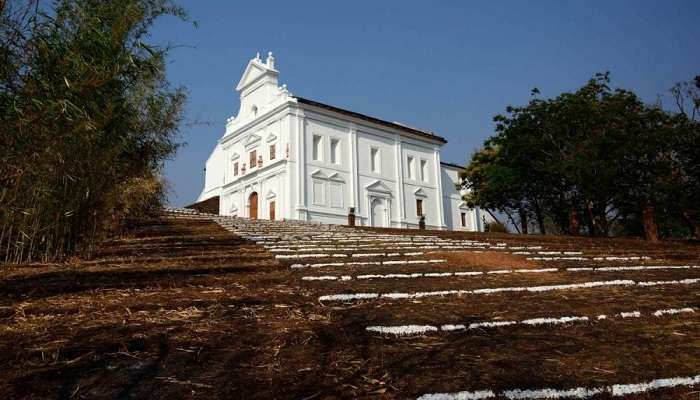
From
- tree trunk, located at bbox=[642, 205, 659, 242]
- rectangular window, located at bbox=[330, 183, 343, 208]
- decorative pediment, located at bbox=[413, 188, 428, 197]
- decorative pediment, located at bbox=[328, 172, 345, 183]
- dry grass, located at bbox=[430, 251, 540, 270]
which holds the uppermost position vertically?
decorative pediment, located at bbox=[328, 172, 345, 183]

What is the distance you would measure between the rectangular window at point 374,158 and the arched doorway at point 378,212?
2068 millimetres

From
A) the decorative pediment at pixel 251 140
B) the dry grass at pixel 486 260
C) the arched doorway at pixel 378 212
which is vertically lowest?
the dry grass at pixel 486 260

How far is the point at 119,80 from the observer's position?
516 centimetres

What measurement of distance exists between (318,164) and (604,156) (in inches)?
575

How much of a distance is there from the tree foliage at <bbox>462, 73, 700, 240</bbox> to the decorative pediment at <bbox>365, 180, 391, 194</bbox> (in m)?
7.93

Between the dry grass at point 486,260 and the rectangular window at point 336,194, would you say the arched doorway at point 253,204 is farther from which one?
the dry grass at point 486,260

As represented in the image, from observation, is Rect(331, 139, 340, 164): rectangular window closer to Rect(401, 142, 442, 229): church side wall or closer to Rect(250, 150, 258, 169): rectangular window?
Rect(250, 150, 258, 169): rectangular window

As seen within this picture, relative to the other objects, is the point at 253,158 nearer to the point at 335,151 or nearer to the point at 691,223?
the point at 335,151

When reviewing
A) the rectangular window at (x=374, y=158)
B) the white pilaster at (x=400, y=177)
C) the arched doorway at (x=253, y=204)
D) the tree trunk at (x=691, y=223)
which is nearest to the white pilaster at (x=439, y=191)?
the white pilaster at (x=400, y=177)

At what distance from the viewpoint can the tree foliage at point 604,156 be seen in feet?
61.7

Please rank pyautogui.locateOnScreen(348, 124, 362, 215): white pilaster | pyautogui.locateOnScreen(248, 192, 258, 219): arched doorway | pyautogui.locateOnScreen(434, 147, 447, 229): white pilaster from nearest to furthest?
pyautogui.locateOnScreen(348, 124, 362, 215): white pilaster → pyautogui.locateOnScreen(248, 192, 258, 219): arched doorway → pyautogui.locateOnScreen(434, 147, 447, 229): white pilaster

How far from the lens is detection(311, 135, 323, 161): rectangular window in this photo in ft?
95.0

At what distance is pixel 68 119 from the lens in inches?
133

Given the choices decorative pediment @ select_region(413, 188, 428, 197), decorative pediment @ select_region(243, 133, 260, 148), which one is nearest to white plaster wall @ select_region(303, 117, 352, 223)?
decorative pediment @ select_region(243, 133, 260, 148)
